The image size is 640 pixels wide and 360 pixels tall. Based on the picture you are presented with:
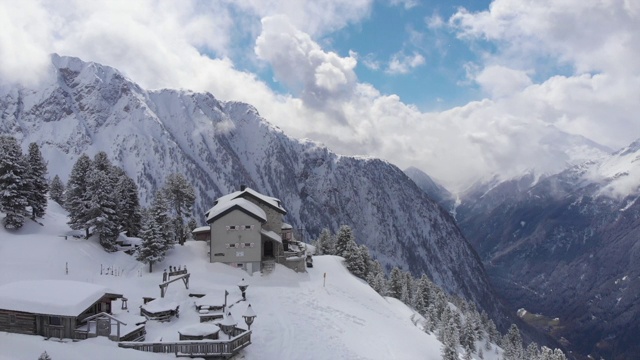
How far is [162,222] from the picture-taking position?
60.8 metres

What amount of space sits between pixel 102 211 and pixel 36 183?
10.9 meters

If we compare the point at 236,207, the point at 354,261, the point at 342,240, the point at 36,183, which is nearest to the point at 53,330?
the point at 236,207

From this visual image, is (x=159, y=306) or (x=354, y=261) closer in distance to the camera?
(x=159, y=306)

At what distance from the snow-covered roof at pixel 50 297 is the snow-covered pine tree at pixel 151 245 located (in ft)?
67.1

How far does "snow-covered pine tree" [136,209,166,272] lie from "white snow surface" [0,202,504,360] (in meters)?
1.46

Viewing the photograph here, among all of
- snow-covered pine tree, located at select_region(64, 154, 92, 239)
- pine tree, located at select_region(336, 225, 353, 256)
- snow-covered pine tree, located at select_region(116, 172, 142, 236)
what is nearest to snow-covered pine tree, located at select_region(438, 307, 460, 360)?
pine tree, located at select_region(336, 225, 353, 256)

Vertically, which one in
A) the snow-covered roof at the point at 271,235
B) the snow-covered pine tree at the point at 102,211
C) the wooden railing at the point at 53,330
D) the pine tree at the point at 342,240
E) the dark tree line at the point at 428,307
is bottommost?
the dark tree line at the point at 428,307

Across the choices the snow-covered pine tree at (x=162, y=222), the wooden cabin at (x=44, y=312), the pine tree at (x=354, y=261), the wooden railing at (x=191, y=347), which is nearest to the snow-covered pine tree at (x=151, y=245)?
the snow-covered pine tree at (x=162, y=222)

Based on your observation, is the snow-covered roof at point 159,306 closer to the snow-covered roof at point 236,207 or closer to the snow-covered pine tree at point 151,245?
the snow-covered pine tree at point 151,245

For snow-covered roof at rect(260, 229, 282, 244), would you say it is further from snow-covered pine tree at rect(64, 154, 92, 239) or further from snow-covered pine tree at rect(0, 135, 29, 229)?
snow-covered pine tree at rect(0, 135, 29, 229)

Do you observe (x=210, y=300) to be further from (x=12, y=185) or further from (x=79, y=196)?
(x=12, y=185)

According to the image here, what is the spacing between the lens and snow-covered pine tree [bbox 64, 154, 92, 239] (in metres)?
62.1

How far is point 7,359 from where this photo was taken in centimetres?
2839

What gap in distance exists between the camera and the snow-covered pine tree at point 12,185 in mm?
59375
